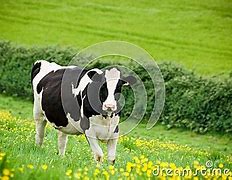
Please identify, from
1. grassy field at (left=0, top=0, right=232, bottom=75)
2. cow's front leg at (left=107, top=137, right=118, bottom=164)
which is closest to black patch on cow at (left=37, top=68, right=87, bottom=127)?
cow's front leg at (left=107, top=137, right=118, bottom=164)

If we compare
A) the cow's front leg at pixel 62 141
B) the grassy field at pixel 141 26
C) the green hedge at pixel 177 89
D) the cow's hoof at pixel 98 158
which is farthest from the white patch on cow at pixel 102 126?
the grassy field at pixel 141 26

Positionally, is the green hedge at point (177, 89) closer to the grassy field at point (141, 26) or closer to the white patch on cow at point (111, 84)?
the grassy field at point (141, 26)

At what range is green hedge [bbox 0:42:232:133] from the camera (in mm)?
9539

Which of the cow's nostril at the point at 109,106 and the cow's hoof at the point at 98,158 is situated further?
the cow's hoof at the point at 98,158

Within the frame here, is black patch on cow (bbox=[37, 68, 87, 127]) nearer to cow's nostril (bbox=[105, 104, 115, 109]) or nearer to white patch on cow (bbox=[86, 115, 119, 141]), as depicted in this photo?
white patch on cow (bbox=[86, 115, 119, 141])

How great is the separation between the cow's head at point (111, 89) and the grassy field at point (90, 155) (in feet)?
1.65

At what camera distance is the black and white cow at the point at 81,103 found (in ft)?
19.7

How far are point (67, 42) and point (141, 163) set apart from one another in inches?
197

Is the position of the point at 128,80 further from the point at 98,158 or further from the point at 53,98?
the point at 53,98

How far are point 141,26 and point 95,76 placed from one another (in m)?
3.94

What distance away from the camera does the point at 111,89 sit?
593 cm

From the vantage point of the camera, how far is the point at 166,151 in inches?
295

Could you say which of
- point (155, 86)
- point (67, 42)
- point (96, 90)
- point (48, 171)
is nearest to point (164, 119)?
point (155, 86)

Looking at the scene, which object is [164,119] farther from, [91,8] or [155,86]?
[91,8]
